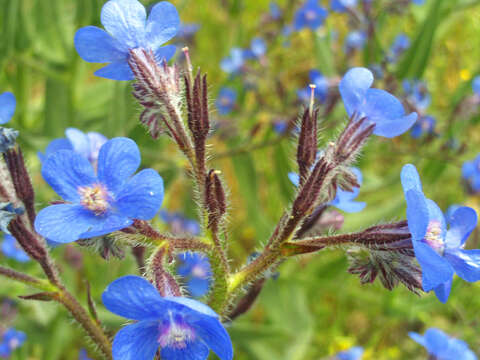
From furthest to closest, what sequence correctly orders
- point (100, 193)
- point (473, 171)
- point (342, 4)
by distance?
point (342, 4) → point (473, 171) → point (100, 193)

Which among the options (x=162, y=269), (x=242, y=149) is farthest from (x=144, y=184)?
(x=242, y=149)

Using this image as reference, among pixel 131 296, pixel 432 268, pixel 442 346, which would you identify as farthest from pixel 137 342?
pixel 442 346

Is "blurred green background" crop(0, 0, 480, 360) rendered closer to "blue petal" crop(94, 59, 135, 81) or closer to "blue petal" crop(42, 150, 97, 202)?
"blue petal" crop(94, 59, 135, 81)

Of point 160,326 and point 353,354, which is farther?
point 353,354

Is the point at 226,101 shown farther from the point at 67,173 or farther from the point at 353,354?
the point at 67,173

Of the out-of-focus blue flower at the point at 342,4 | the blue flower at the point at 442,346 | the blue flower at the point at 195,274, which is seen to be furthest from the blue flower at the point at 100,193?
the out-of-focus blue flower at the point at 342,4

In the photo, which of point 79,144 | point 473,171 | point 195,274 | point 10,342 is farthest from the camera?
point 195,274

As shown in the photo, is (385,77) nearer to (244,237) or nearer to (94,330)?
(244,237)
